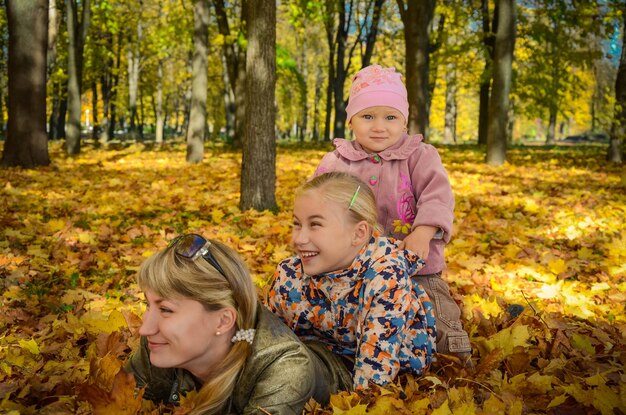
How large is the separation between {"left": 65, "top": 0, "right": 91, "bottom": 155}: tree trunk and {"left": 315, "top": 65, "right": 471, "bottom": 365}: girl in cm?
1235

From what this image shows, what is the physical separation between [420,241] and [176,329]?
1248 mm

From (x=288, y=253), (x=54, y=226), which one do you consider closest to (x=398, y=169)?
(x=288, y=253)

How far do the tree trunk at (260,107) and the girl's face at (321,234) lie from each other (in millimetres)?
4073

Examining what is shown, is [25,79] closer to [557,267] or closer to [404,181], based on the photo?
[404,181]

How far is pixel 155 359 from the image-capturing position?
1.95 m

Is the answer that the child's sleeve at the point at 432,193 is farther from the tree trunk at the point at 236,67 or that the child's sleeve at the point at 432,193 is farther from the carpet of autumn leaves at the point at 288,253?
the tree trunk at the point at 236,67

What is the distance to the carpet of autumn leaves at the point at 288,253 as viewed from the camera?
7.38 feet

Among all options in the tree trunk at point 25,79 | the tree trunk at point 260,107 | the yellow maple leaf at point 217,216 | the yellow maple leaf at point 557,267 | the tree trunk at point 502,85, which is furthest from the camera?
the tree trunk at point 502,85

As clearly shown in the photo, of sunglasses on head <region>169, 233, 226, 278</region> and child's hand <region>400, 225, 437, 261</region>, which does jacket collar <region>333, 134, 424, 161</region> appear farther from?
sunglasses on head <region>169, 233, 226, 278</region>

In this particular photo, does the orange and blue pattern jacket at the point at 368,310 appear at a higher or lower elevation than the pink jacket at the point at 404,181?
lower

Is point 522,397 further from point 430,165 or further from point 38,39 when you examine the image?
point 38,39

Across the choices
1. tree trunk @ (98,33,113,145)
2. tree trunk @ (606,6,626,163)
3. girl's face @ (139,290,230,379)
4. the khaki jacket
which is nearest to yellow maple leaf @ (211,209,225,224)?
the khaki jacket

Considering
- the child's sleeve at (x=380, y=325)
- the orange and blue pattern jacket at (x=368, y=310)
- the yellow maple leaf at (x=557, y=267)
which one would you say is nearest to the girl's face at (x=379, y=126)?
the orange and blue pattern jacket at (x=368, y=310)

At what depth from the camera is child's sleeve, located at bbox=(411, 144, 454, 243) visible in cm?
268
